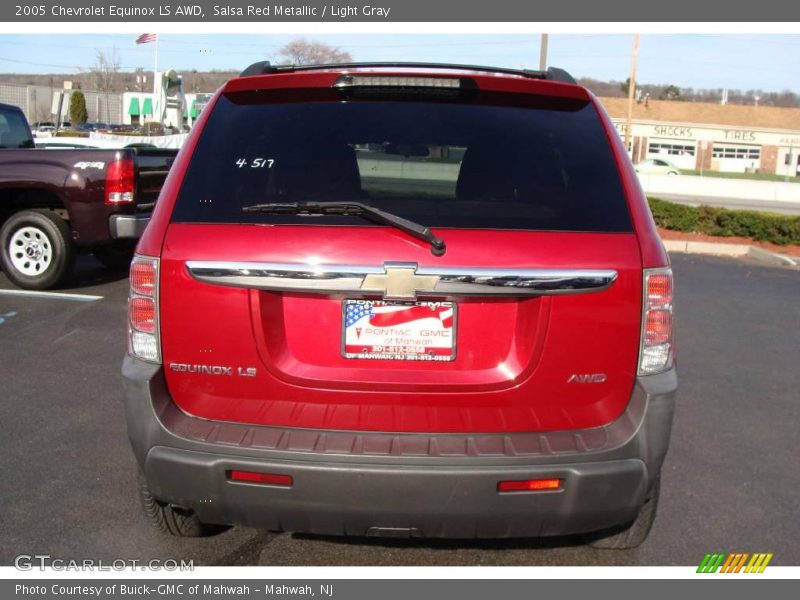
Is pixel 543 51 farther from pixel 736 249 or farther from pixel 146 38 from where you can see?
pixel 146 38

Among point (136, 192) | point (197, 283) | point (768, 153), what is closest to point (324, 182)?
point (197, 283)

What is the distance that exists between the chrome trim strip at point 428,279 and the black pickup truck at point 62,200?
5879 millimetres

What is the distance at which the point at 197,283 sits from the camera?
2682mm

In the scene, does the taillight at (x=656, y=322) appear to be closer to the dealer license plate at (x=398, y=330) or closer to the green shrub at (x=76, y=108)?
the dealer license plate at (x=398, y=330)

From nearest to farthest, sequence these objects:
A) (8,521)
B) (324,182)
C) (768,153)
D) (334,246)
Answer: (334,246)
(324,182)
(8,521)
(768,153)

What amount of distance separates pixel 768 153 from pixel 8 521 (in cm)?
7276

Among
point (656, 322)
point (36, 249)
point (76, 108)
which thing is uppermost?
point (76, 108)

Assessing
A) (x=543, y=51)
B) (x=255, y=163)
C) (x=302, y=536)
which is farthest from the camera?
(x=543, y=51)

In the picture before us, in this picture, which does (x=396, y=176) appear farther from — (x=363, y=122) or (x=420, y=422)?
(x=420, y=422)

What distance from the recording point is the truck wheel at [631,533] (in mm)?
3170

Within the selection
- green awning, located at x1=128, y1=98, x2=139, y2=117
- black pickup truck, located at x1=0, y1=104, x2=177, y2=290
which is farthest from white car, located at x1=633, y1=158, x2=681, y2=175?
black pickup truck, located at x1=0, y1=104, x2=177, y2=290

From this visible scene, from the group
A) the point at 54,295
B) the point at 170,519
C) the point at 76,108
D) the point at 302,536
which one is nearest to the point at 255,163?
the point at 170,519

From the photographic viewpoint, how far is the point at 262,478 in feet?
8.57

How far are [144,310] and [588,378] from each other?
1.58 meters
